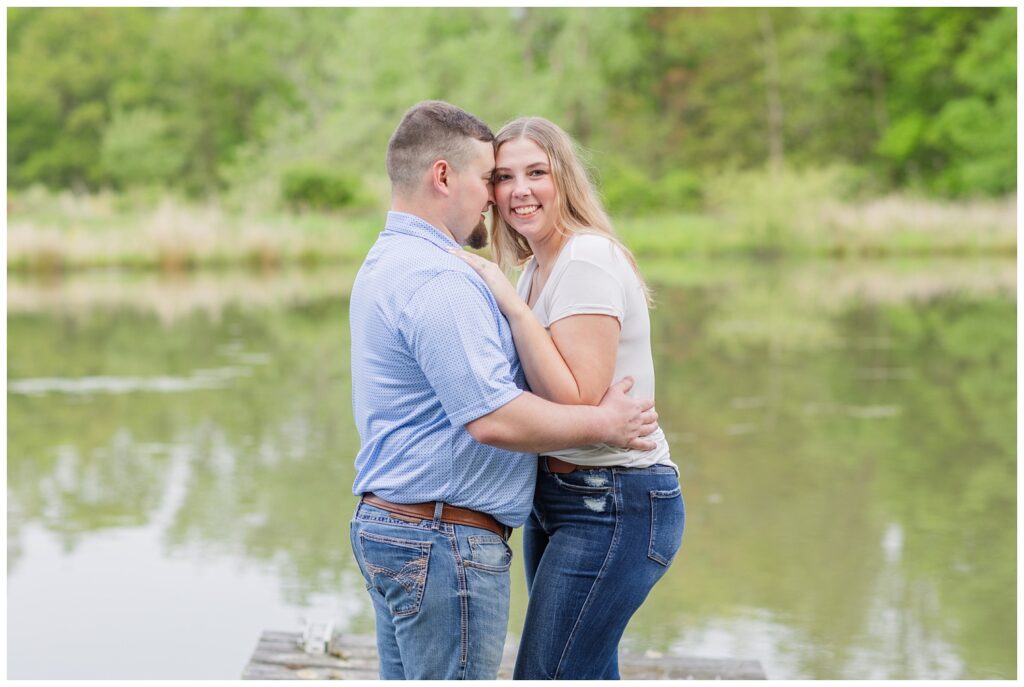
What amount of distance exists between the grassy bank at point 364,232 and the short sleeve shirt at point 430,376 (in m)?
24.2

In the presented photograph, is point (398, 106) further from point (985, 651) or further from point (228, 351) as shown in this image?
point (985, 651)

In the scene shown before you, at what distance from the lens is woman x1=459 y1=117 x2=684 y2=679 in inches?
104

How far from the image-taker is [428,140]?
8.54 feet

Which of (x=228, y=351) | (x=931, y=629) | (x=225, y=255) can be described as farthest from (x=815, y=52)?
(x=931, y=629)

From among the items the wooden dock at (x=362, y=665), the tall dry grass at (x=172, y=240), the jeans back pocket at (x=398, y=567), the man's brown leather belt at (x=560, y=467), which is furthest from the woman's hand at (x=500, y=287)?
the tall dry grass at (x=172, y=240)

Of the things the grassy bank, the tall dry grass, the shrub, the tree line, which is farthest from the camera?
the tree line

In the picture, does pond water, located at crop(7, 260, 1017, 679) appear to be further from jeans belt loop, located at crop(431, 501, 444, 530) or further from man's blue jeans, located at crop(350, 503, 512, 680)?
jeans belt loop, located at crop(431, 501, 444, 530)

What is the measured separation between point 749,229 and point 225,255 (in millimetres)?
12103

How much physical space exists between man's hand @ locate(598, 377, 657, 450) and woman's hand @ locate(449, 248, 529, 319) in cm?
25

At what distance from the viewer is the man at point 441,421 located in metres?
2.48

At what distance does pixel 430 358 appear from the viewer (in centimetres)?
247

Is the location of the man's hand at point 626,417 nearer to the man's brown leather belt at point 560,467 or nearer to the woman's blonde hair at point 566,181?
the man's brown leather belt at point 560,467

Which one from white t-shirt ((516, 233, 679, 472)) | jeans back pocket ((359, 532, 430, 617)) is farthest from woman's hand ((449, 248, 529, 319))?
jeans back pocket ((359, 532, 430, 617))

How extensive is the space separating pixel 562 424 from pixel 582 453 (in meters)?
0.24
